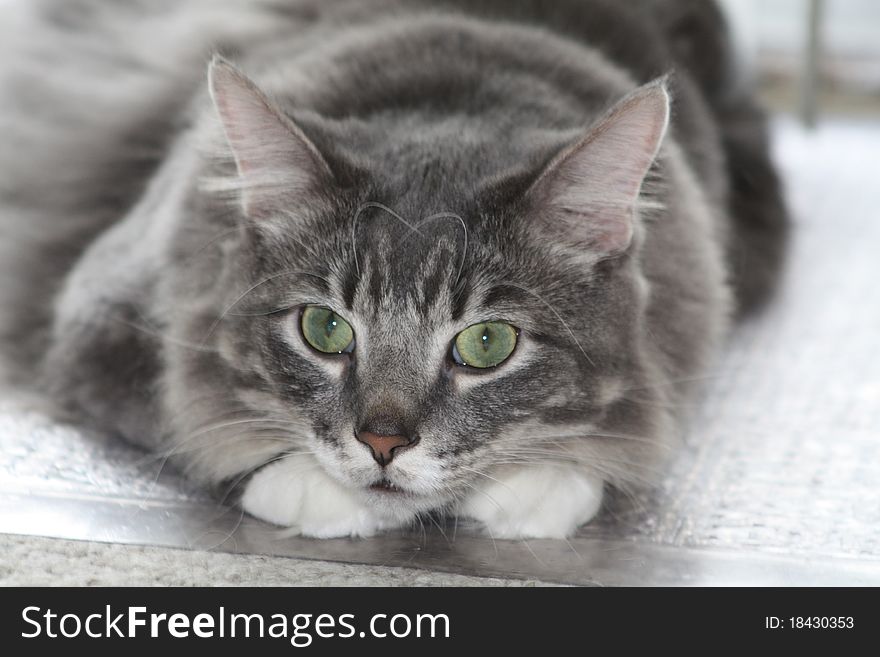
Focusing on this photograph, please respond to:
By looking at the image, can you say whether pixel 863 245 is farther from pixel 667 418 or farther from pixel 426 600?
pixel 426 600

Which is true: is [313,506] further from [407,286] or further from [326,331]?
[407,286]

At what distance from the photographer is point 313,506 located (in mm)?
1774

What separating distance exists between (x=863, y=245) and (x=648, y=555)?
196 cm

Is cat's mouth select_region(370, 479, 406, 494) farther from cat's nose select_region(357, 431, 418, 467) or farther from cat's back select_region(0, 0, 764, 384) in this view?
cat's back select_region(0, 0, 764, 384)

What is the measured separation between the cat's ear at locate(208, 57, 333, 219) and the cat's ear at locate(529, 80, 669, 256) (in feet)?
1.09

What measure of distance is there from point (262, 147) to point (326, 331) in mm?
286

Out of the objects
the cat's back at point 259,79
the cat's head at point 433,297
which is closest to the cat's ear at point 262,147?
the cat's head at point 433,297

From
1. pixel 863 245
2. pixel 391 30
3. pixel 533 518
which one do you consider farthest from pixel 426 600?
pixel 863 245

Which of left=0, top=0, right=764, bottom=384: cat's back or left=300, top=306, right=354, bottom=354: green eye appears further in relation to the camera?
left=0, top=0, right=764, bottom=384: cat's back

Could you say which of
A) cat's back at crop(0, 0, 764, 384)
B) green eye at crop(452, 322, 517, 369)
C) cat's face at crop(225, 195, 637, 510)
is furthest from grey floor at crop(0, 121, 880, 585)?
cat's back at crop(0, 0, 764, 384)

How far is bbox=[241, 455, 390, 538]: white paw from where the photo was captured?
1.78m

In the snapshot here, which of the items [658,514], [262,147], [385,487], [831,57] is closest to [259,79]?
[262,147]

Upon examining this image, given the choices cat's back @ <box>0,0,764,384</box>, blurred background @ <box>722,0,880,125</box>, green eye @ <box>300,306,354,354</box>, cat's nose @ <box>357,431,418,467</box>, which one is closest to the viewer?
cat's nose @ <box>357,431,418,467</box>

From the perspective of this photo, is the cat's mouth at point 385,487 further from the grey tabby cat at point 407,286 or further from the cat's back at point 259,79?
the cat's back at point 259,79
